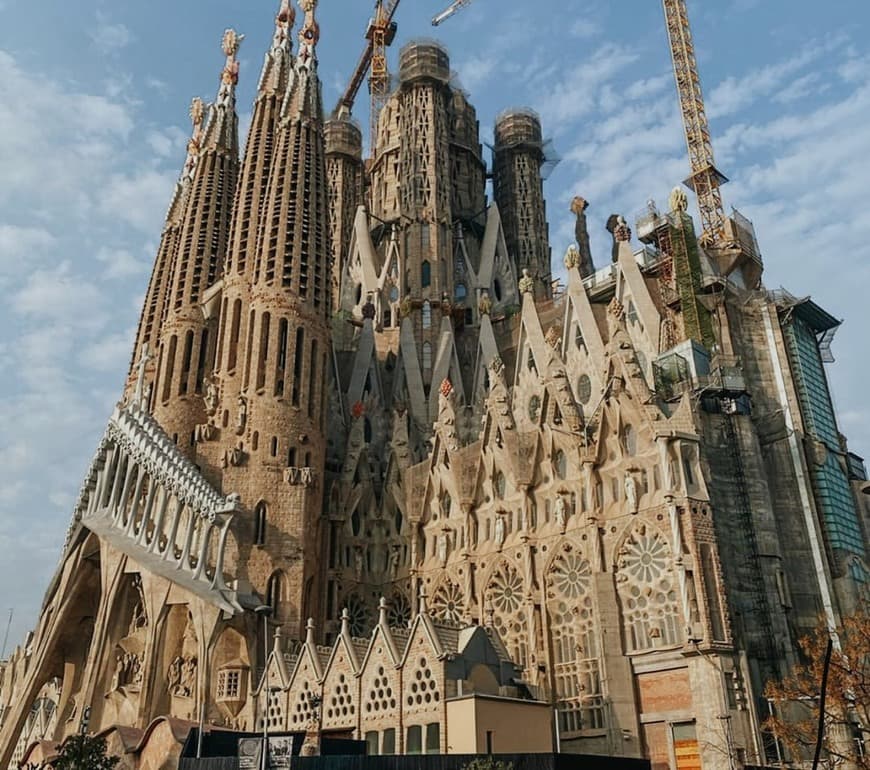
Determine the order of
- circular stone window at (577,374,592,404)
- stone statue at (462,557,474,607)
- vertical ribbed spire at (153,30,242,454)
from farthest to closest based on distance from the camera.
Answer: vertical ribbed spire at (153,30,242,454)
circular stone window at (577,374,592,404)
stone statue at (462,557,474,607)

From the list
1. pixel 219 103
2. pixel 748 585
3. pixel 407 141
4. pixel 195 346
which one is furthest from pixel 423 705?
pixel 219 103

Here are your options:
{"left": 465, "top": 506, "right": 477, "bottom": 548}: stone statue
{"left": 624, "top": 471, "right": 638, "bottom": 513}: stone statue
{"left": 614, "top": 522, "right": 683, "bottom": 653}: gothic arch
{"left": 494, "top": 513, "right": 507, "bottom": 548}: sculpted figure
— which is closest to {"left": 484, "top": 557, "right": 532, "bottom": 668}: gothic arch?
{"left": 494, "top": 513, "right": 507, "bottom": 548}: sculpted figure

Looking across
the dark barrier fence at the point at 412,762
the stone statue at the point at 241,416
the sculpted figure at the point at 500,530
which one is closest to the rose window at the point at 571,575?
the sculpted figure at the point at 500,530

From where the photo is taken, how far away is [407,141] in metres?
50.8

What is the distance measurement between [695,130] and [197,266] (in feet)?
83.4

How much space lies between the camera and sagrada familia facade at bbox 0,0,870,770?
25.0 metres

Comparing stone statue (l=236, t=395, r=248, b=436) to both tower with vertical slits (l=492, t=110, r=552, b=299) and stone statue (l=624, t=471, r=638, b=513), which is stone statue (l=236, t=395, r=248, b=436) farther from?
tower with vertical slits (l=492, t=110, r=552, b=299)

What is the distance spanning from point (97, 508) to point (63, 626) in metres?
5.19

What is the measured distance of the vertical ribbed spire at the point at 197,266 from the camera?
132 ft

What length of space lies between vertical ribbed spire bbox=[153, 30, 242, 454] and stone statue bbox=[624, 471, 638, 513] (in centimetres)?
2015

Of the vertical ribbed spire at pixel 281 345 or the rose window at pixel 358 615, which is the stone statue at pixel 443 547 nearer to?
the rose window at pixel 358 615

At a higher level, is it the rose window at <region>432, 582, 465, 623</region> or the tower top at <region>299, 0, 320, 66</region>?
the tower top at <region>299, 0, 320, 66</region>

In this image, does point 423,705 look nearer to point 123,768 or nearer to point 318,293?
point 123,768

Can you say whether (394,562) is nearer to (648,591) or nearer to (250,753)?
(648,591)
